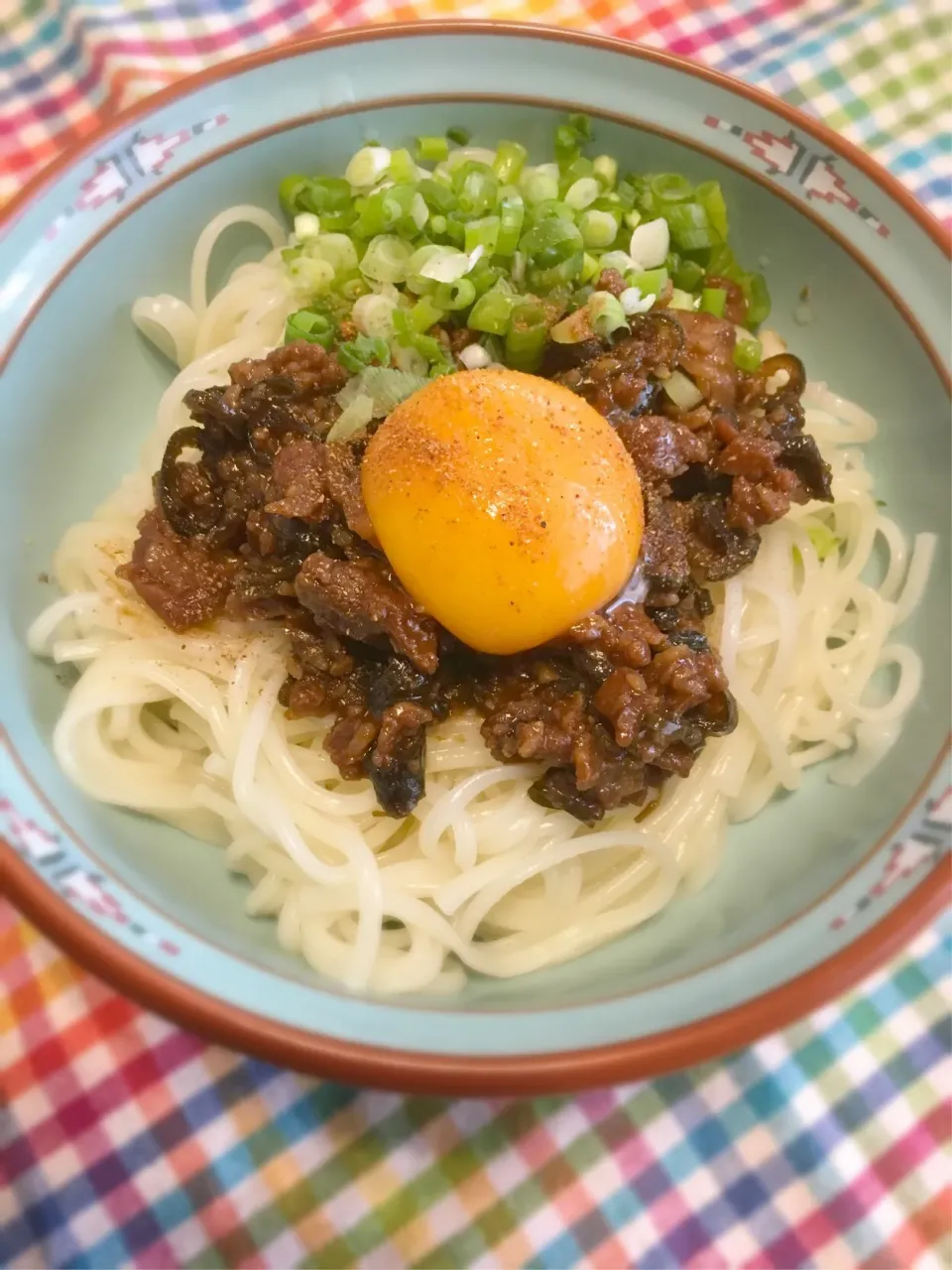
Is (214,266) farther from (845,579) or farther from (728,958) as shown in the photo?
(728,958)

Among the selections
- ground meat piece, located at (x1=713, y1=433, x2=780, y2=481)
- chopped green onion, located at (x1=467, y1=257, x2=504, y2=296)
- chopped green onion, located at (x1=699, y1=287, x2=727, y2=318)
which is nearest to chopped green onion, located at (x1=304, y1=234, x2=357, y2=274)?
chopped green onion, located at (x1=467, y1=257, x2=504, y2=296)

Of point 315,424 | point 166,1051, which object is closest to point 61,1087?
point 166,1051

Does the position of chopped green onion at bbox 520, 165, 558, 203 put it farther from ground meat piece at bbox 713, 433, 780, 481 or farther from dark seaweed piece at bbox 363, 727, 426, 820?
dark seaweed piece at bbox 363, 727, 426, 820

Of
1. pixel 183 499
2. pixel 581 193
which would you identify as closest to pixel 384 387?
pixel 183 499

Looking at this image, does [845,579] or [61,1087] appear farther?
[845,579]

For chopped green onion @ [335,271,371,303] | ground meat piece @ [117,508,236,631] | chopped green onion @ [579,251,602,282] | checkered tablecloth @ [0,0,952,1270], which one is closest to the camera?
checkered tablecloth @ [0,0,952,1270]

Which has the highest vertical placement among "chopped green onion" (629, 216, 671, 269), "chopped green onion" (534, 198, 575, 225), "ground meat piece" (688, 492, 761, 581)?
"chopped green onion" (534, 198, 575, 225)

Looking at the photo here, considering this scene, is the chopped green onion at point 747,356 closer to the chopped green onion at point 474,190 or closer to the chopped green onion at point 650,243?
the chopped green onion at point 650,243

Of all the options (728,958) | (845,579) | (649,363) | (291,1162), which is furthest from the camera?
(845,579)
